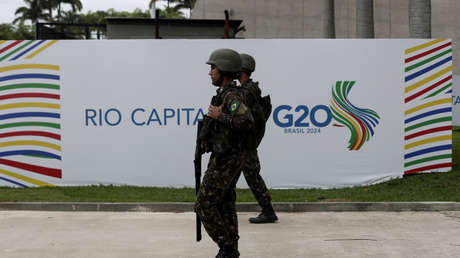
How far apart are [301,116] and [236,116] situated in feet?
18.2

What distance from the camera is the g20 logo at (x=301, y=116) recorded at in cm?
1036

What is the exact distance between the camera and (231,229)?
17.3 feet

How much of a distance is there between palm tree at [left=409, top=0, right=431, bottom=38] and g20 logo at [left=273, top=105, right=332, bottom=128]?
14.9 ft

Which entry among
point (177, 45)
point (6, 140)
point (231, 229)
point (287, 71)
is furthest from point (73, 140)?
point (231, 229)

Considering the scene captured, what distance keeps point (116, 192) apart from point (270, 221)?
318 cm

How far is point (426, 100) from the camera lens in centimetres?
1045

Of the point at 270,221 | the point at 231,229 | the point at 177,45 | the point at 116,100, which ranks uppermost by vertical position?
the point at 177,45

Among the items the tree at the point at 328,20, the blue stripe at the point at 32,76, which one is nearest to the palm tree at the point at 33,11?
the tree at the point at 328,20

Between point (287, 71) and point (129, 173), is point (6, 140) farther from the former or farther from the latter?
point (287, 71)

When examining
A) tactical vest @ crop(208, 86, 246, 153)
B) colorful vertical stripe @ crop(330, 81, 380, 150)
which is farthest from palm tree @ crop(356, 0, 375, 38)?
tactical vest @ crop(208, 86, 246, 153)

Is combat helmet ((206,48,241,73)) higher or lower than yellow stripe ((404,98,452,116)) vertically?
higher

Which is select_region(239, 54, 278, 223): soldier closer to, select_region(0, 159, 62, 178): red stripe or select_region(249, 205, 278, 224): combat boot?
select_region(249, 205, 278, 224): combat boot

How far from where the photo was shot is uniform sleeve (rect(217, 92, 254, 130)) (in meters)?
4.95

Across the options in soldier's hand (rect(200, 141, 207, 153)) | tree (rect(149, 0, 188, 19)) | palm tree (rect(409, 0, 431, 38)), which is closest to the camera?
soldier's hand (rect(200, 141, 207, 153))
